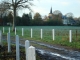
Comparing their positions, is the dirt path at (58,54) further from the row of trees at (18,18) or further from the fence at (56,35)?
the row of trees at (18,18)

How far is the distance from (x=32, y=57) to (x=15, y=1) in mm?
36703

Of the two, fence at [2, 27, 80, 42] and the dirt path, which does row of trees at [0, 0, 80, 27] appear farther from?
the dirt path

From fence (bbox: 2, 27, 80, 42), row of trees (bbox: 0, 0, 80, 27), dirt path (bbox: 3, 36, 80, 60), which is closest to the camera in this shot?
dirt path (bbox: 3, 36, 80, 60)

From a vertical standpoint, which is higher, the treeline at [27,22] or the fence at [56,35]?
the treeline at [27,22]

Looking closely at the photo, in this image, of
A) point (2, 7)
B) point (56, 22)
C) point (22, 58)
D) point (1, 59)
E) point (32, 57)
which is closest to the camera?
point (32, 57)

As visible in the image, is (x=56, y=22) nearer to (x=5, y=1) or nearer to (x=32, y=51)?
(x=5, y=1)

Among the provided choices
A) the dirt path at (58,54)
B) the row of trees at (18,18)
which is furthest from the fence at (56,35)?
the row of trees at (18,18)

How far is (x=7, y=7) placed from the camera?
3931cm

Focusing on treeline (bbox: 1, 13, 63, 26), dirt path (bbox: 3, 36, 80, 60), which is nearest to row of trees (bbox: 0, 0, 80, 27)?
treeline (bbox: 1, 13, 63, 26)

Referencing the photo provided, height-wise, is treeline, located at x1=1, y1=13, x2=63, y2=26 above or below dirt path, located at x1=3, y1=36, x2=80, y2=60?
above

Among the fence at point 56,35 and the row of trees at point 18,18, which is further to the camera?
the row of trees at point 18,18

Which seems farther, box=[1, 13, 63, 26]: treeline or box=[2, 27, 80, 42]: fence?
box=[1, 13, 63, 26]: treeline

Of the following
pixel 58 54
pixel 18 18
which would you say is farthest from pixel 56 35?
pixel 18 18

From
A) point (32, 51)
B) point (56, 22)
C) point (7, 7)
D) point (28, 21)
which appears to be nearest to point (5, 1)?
point (7, 7)
